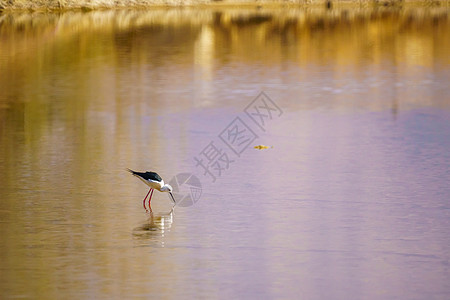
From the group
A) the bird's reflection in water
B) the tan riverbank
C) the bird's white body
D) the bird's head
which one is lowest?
the bird's reflection in water

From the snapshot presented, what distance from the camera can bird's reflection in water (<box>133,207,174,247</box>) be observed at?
8031 millimetres

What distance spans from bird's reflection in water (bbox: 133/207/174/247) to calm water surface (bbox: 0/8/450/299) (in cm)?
2

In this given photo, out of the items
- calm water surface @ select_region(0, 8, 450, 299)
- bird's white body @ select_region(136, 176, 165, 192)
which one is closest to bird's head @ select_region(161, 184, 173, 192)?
bird's white body @ select_region(136, 176, 165, 192)

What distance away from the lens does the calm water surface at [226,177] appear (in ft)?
23.1

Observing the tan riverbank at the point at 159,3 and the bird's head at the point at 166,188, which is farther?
the tan riverbank at the point at 159,3

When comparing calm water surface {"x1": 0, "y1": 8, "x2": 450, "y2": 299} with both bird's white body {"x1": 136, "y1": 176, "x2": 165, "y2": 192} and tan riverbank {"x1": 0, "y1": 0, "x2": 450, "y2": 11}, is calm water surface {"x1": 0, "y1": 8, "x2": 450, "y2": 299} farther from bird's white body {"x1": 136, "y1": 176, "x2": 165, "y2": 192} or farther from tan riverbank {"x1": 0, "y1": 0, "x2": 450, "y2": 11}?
tan riverbank {"x1": 0, "y1": 0, "x2": 450, "y2": 11}

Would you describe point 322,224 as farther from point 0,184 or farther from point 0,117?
point 0,117

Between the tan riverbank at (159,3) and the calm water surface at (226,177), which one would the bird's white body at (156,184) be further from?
the tan riverbank at (159,3)

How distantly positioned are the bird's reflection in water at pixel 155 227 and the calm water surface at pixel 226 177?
0.02 meters

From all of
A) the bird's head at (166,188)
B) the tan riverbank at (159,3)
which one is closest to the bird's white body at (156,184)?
the bird's head at (166,188)

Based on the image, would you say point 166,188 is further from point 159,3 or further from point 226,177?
point 159,3

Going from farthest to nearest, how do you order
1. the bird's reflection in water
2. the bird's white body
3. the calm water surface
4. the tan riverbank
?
the tan riverbank → the bird's white body → the bird's reflection in water → the calm water surface

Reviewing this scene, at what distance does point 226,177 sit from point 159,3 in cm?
2656

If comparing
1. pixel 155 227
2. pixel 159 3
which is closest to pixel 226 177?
pixel 155 227
